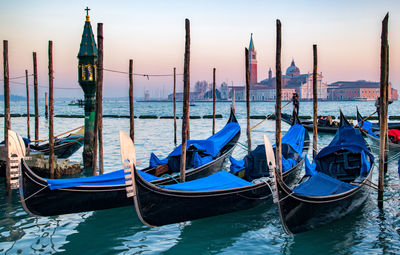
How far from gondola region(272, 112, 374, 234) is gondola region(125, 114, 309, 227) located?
0.78 metres

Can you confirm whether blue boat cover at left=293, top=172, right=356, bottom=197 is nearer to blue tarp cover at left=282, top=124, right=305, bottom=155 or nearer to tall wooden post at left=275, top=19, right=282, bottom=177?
tall wooden post at left=275, top=19, right=282, bottom=177

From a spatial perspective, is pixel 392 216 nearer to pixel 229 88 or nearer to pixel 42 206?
pixel 42 206

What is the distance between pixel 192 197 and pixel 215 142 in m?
3.54

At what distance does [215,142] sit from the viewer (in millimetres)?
8555

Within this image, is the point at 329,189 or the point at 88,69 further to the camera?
the point at 88,69

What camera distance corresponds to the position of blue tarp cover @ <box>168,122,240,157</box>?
7847 millimetres

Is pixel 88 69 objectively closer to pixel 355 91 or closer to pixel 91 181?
pixel 91 181

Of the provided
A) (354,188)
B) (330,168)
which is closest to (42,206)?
(354,188)

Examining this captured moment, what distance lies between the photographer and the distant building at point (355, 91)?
112m

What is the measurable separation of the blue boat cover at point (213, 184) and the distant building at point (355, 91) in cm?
11482

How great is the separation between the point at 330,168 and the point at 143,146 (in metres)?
8.58

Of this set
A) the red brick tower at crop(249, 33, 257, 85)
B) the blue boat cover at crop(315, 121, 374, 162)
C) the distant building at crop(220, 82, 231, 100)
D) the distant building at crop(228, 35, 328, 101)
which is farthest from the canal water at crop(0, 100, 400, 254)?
the distant building at crop(220, 82, 231, 100)

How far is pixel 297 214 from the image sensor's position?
4680 mm

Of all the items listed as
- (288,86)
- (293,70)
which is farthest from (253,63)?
(288,86)
